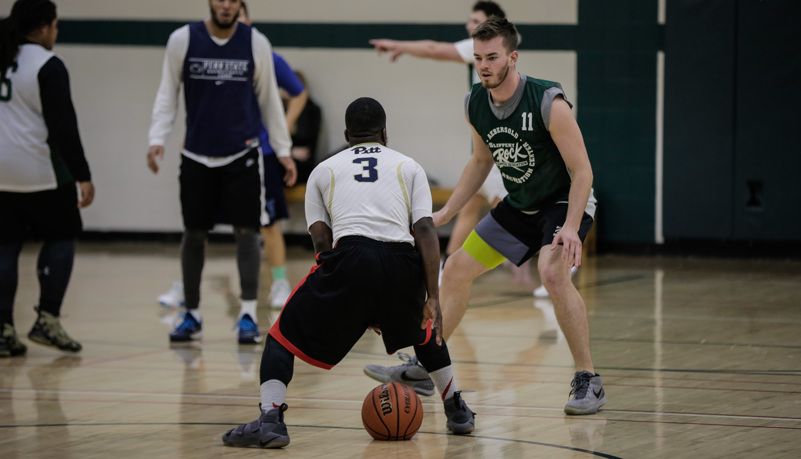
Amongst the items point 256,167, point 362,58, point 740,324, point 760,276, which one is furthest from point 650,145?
point 256,167

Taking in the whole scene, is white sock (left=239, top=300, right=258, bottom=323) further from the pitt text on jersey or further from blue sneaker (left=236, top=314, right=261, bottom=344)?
the pitt text on jersey

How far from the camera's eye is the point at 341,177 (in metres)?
3.96

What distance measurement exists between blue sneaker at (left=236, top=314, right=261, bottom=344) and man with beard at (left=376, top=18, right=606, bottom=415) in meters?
1.65

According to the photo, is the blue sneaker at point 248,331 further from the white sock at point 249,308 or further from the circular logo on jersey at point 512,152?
the circular logo on jersey at point 512,152

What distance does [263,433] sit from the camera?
383 cm

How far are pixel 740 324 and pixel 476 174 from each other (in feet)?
8.71

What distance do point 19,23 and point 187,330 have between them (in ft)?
6.50

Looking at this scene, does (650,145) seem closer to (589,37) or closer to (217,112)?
(589,37)

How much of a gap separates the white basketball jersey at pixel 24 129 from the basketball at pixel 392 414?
2.71m

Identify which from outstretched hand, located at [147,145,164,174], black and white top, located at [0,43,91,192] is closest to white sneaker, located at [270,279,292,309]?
outstretched hand, located at [147,145,164,174]

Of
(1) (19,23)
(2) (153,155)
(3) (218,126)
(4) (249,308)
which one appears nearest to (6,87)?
(1) (19,23)

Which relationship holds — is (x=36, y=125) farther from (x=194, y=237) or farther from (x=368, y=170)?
(x=368, y=170)

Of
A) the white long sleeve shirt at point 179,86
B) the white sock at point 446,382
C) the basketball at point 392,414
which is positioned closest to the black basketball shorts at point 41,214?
the white long sleeve shirt at point 179,86

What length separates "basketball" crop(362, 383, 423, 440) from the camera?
395 centimetres
